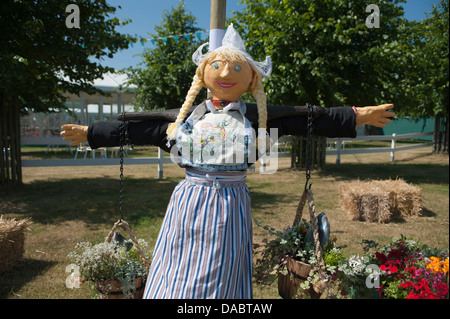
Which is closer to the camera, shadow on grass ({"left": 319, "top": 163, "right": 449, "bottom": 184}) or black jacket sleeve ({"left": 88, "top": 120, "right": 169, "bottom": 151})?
black jacket sleeve ({"left": 88, "top": 120, "right": 169, "bottom": 151})

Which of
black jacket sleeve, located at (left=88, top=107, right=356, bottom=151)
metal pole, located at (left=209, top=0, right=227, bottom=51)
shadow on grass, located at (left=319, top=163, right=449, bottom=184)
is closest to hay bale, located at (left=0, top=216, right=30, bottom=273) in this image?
black jacket sleeve, located at (left=88, top=107, right=356, bottom=151)

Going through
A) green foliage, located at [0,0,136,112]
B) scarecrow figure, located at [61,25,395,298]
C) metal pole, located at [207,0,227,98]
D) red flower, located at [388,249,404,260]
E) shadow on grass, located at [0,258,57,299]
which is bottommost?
shadow on grass, located at [0,258,57,299]

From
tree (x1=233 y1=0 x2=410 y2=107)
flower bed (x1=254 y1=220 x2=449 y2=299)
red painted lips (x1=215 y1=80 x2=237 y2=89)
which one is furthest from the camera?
tree (x1=233 y1=0 x2=410 y2=107)

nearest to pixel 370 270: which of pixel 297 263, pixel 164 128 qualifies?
pixel 297 263

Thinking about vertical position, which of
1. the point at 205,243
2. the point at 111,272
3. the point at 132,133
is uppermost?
the point at 132,133

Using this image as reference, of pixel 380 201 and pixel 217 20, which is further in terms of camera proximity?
pixel 380 201

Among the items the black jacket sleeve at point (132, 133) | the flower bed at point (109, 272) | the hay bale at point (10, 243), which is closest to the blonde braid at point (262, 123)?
the black jacket sleeve at point (132, 133)

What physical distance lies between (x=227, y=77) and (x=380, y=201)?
4.37 meters

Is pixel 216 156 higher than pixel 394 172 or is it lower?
higher

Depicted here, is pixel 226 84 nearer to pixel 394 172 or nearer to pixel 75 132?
pixel 75 132

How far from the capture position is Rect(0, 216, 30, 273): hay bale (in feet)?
11.2

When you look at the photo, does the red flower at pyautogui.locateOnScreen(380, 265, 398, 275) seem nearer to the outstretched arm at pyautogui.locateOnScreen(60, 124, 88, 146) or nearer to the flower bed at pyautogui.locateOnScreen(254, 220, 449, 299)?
the flower bed at pyautogui.locateOnScreen(254, 220, 449, 299)

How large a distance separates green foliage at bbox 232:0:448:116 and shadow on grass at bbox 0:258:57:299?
6.27 metres

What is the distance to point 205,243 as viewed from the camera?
2082 millimetres
